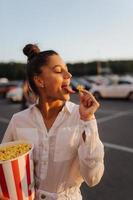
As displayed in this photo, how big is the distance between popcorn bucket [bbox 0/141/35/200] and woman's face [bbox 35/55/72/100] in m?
0.36

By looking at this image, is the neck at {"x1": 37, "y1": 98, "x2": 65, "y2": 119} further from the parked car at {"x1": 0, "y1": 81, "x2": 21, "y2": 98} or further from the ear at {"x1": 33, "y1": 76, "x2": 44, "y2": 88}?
the parked car at {"x1": 0, "y1": 81, "x2": 21, "y2": 98}

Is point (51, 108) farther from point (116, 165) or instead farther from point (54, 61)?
point (116, 165)

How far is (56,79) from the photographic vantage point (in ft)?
5.74

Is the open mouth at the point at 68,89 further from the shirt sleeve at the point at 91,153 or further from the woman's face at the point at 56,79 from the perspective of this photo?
the shirt sleeve at the point at 91,153

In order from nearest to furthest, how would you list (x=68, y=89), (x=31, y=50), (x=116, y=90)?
(x=68, y=89) → (x=31, y=50) → (x=116, y=90)

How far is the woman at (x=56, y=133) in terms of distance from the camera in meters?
1.72

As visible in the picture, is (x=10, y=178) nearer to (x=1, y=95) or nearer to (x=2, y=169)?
(x=2, y=169)

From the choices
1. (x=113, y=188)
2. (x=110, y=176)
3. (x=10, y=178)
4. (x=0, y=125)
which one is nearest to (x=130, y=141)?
(x=110, y=176)

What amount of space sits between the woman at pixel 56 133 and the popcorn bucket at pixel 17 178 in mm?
148

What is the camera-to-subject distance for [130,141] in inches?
293

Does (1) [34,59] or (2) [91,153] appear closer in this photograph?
(2) [91,153]

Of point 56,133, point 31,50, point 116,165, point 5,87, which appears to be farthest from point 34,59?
point 5,87

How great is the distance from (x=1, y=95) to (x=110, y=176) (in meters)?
21.9

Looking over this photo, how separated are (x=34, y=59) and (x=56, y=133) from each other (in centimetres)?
48
